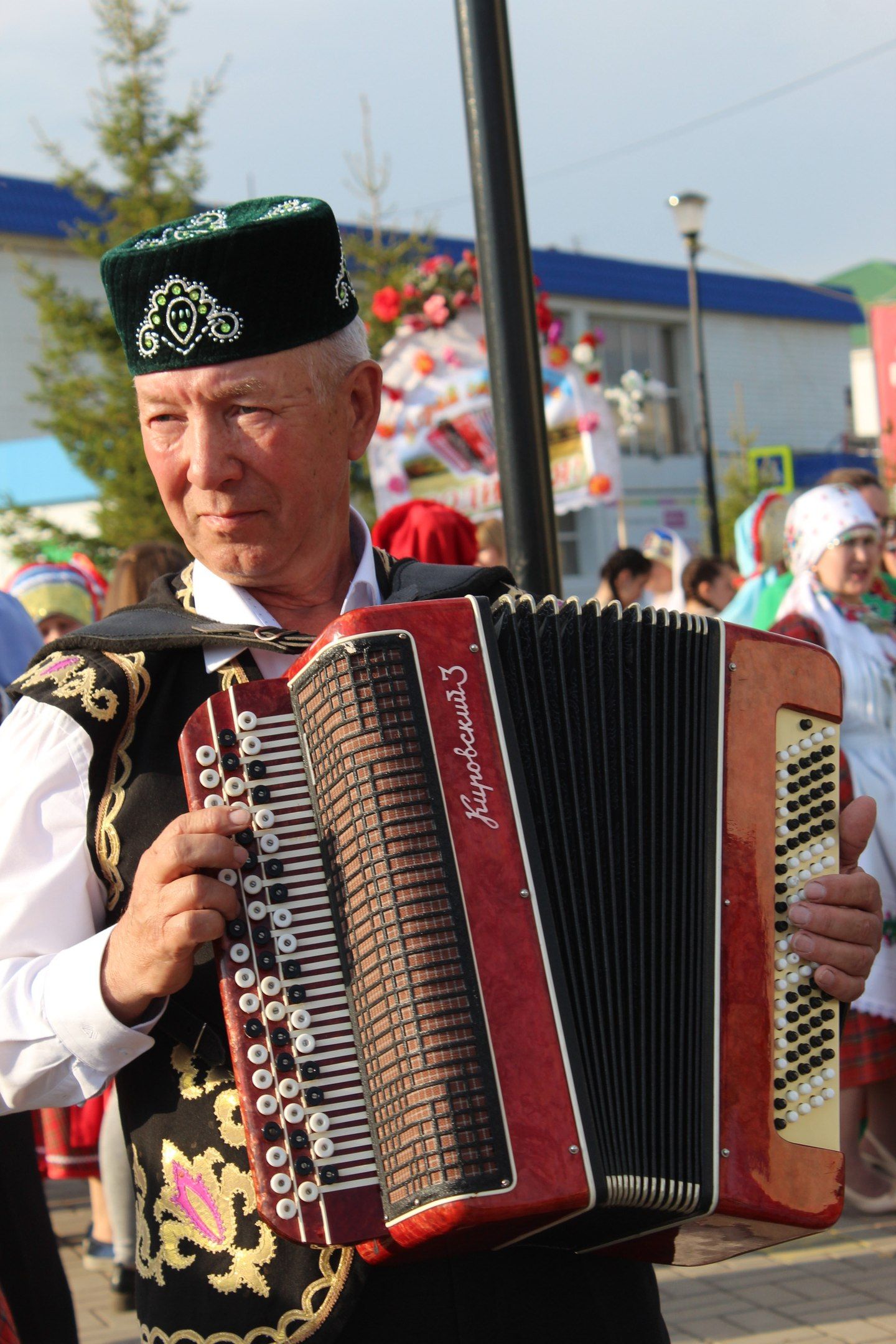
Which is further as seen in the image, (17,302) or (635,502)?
(635,502)

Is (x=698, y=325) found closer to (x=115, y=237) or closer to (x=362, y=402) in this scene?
(x=115, y=237)

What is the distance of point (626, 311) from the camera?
27.4 m

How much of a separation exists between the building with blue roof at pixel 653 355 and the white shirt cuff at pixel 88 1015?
1637cm

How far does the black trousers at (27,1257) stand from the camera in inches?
113

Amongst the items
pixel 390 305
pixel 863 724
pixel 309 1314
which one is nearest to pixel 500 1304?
pixel 309 1314

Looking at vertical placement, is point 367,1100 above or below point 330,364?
below

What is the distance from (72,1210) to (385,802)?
4.49 m

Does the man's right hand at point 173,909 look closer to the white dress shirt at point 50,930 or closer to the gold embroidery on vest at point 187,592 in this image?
the white dress shirt at point 50,930

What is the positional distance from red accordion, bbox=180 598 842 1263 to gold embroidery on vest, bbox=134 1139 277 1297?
0.44 feet

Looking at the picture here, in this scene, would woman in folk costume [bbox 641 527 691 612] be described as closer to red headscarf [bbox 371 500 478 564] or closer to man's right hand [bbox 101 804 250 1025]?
red headscarf [bbox 371 500 478 564]

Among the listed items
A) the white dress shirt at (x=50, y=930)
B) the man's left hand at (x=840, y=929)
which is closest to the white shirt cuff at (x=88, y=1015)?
the white dress shirt at (x=50, y=930)

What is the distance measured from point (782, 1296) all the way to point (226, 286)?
3.39 metres

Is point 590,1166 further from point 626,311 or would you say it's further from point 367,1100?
point 626,311

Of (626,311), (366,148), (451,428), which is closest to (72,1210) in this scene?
(451,428)
